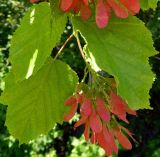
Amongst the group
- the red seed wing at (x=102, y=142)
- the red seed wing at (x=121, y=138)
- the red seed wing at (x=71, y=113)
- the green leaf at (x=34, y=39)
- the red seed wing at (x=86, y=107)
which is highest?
the green leaf at (x=34, y=39)

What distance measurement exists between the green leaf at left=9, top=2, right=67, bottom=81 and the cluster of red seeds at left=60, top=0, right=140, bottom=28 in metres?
0.06

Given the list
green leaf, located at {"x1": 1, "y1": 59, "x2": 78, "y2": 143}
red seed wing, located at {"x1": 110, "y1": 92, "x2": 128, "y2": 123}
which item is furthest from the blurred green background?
red seed wing, located at {"x1": 110, "y1": 92, "x2": 128, "y2": 123}

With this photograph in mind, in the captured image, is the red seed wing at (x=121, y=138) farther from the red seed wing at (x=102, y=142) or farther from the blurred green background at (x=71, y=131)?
the blurred green background at (x=71, y=131)

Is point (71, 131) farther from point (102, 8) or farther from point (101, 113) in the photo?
point (102, 8)

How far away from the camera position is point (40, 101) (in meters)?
0.85

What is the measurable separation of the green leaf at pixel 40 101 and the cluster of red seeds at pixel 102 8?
0.59 ft

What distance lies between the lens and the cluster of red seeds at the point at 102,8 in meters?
0.63

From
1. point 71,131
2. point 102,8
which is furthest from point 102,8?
point 71,131

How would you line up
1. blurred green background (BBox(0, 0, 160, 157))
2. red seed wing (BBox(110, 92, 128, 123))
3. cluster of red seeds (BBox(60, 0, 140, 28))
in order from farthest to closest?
blurred green background (BBox(0, 0, 160, 157))
red seed wing (BBox(110, 92, 128, 123))
cluster of red seeds (BBox(60, 0, 140, 28))

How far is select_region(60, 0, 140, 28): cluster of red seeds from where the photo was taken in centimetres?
63

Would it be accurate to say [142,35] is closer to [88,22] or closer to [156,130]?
[88,22]

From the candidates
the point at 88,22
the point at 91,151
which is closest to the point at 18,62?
the point at 88,22

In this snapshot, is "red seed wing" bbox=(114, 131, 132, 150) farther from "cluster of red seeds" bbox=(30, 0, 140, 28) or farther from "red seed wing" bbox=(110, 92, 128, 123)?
"cluster of red seeds" bbox=(30, 0, 140, 28)

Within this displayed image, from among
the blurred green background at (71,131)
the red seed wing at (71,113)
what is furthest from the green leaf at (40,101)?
the blurred green background at (71,131)
